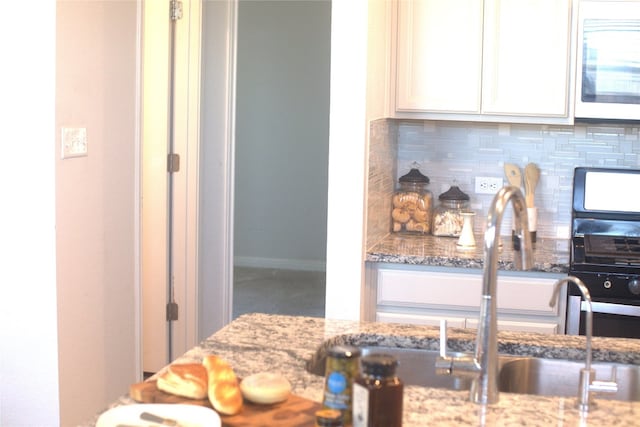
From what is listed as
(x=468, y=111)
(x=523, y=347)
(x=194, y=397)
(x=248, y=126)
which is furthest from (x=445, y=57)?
(x=248, y=126)

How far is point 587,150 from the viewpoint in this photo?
4.04m

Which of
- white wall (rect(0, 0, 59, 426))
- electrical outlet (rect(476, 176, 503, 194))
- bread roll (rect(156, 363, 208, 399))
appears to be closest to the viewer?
bread roll (rect(156, 363, 208, 399))

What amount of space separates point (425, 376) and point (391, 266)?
1.36 metres

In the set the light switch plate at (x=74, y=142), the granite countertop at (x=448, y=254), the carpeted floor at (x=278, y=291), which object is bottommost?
the carpeted floor at (x=278, y=291)

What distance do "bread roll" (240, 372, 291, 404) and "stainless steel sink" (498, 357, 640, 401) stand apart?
71cm

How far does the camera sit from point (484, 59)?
373 cm

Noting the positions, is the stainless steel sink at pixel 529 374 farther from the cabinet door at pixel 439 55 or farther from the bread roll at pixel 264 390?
the cabinet door at pixel 439 55

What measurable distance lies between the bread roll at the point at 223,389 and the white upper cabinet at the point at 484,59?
7.55 feet

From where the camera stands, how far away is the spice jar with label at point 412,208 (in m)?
4.05

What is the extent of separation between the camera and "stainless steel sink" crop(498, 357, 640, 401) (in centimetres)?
213

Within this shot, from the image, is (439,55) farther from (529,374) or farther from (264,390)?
(264,390)

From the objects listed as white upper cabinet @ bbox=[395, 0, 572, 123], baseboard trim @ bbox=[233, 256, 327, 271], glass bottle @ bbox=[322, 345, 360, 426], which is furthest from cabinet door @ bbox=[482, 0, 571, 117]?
baseboard trim @ bbox=[233, 256, 327, 271]

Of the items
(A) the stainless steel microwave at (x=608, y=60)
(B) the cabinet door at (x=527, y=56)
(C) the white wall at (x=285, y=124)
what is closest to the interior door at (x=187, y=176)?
(B) the cabinet door at (x=527, y=56)

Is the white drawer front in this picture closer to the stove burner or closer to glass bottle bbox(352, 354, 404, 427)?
the stove burner
